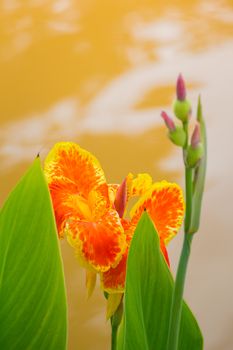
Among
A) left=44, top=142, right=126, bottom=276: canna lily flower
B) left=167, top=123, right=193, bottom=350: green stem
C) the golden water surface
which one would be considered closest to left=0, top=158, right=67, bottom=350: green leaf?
left=44, top=142, right=126, bottom=276: canna lily flower

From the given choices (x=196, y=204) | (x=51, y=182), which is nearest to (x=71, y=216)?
(x=51, y=182)

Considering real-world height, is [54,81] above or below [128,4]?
below

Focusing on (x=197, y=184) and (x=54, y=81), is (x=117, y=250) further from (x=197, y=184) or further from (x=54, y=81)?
(x=54, y=81)

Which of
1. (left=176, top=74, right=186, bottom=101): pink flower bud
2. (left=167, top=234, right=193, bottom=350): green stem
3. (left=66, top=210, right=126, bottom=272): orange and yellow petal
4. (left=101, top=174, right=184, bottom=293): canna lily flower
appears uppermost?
(left=176, top=74, right=186, bottom=101): pink flower bud

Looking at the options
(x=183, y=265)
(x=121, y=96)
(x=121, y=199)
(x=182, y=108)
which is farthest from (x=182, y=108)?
(x=121, y=96)

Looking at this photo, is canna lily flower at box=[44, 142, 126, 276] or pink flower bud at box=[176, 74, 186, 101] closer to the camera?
pink flower bud at box=[176, 74, 186, 101]

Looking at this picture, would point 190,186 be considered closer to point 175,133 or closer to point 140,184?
point 175,133

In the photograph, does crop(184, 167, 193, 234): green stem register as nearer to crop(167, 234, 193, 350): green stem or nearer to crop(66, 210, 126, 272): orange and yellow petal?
crop(167, 234, 193, 350): green stem
